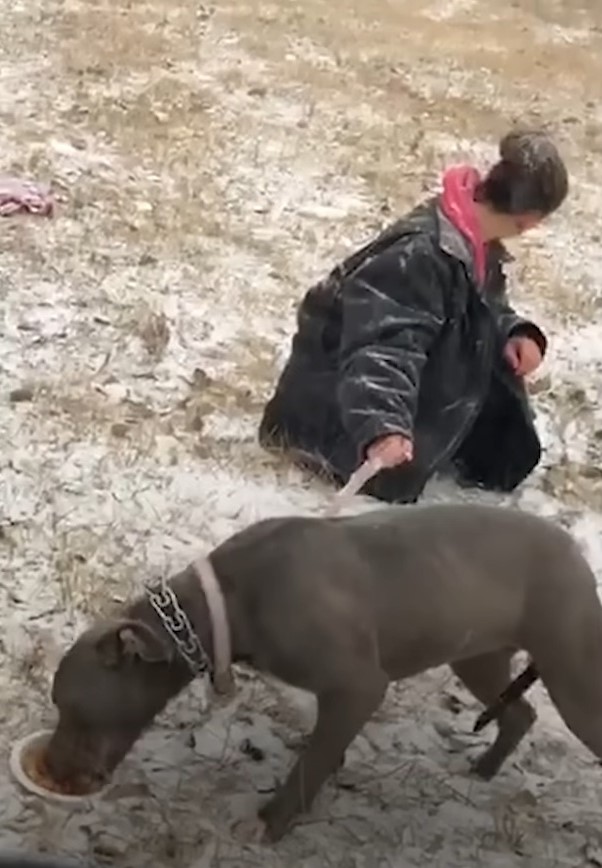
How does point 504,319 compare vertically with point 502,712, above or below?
above

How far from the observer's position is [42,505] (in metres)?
3.31

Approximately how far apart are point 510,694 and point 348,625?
397mm

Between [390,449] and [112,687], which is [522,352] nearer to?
[390,449]

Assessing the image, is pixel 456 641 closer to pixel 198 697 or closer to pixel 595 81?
pixel 198 697

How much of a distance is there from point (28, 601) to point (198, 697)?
410mm

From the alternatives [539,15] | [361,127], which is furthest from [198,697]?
[539,15]

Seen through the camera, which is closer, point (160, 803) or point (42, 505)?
point (160, 803)

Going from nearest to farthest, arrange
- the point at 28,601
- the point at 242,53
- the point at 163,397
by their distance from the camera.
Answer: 1. the point at 28,601
2. the point at 163,397
3. the point at 242,53

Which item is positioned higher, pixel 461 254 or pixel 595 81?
pixel 461 254

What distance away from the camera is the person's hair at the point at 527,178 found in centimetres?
314

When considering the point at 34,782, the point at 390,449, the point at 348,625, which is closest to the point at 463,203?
the point at 390,449

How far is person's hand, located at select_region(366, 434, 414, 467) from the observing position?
10.1ft

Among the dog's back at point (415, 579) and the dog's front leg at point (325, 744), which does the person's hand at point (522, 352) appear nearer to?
the dog's back at point (415, 579)

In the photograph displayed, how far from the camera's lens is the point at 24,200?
15.5 ft
